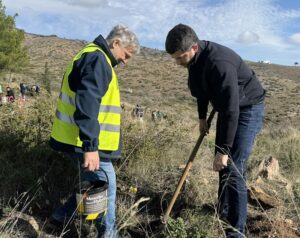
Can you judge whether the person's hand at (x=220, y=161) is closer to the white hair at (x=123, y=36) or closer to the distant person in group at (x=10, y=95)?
the white hair at (x=123, y=36)

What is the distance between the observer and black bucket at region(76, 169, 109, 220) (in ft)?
11.4

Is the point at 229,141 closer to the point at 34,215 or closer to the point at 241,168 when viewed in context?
the point at 241,168

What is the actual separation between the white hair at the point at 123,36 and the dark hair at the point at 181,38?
294 mm

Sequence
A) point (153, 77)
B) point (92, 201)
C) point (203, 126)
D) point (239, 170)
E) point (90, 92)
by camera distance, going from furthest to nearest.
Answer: point (153, 77), point (203, 126), point (239, 170), point (92, 201), point (90, 92)

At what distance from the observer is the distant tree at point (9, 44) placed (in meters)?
33.6

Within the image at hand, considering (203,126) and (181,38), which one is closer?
(181,38)

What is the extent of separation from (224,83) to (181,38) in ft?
1.60

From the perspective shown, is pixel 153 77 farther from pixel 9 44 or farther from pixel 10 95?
pixel 10 95

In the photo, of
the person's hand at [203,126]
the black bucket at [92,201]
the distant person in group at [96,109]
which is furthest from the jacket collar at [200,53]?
the black bucket at [92,201]

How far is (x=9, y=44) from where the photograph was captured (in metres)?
34.1

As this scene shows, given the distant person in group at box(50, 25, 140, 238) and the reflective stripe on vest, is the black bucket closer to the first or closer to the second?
the distant person in group at box(50, 25, 140, 238)

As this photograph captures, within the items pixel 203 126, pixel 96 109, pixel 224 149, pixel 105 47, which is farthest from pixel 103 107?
pixel 203 126

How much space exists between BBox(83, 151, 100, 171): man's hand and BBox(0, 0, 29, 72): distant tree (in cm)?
3168

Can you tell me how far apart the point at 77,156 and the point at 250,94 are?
1540 millimetres
